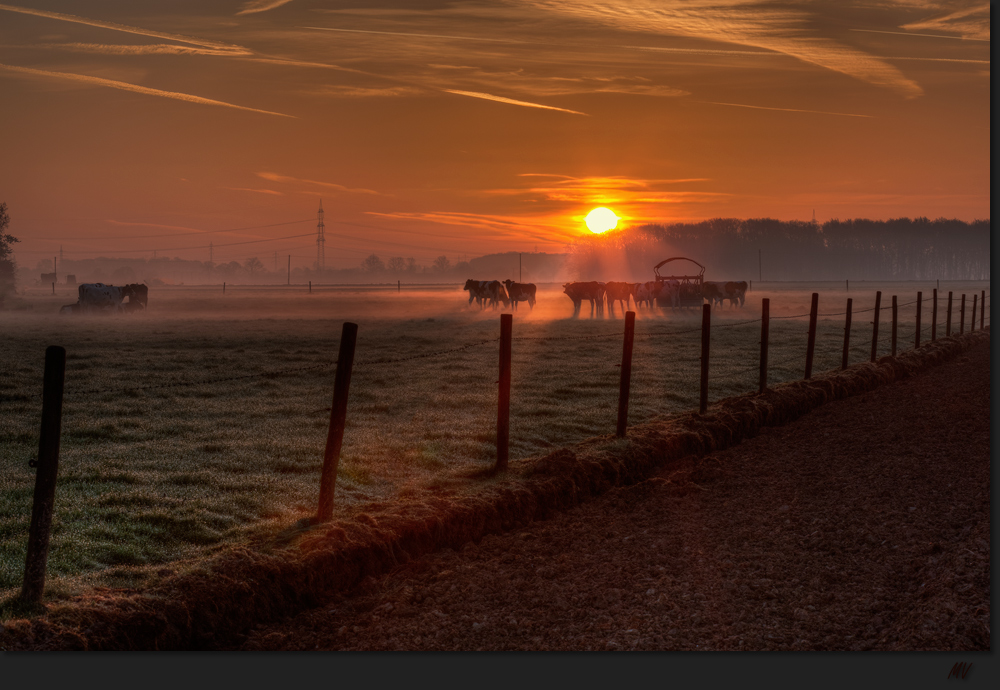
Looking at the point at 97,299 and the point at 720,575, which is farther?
the point at 97,299

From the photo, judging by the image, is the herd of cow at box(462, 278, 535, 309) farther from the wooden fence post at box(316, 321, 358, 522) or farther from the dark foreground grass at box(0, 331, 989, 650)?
the wooden fence post at box(316, 321, 358, 522)

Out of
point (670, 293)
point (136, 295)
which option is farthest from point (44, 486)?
point (136, 295)

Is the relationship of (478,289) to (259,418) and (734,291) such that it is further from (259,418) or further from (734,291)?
(259,418)

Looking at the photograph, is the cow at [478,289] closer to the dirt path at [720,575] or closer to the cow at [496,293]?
the cow at [496,293]

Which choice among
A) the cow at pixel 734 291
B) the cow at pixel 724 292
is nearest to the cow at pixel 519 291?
the cow at pixel 724 292

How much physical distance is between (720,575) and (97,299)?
4527 centimetres

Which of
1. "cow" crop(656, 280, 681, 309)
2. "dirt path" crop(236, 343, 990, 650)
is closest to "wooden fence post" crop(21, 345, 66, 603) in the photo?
"dirt path" crop(236, 343, 990, 650)

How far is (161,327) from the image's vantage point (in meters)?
34.4

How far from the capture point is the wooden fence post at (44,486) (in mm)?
5145

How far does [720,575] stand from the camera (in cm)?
621

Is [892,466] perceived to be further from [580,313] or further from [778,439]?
[580,313]

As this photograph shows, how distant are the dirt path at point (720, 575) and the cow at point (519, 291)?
1539 inches

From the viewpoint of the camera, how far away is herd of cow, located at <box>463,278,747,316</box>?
4638cm

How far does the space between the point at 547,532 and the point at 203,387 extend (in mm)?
9991
